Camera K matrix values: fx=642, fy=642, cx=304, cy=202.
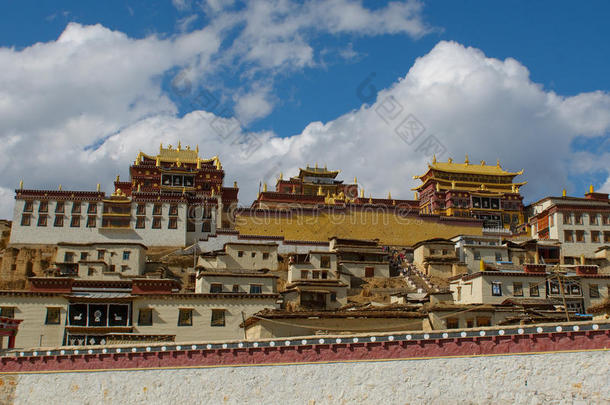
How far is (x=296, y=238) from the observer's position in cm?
6531

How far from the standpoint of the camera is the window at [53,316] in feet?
119

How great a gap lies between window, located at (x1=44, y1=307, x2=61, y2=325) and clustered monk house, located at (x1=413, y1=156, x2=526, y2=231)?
51.9 m

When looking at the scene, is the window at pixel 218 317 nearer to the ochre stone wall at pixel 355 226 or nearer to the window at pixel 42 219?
the ochre stone wall at pixel 355 226

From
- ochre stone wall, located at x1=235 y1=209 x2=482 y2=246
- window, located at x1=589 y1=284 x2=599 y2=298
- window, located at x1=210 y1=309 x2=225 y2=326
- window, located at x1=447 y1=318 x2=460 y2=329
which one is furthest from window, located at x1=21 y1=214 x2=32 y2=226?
window, located at x1=589 y1=284 x2=599 y2=298

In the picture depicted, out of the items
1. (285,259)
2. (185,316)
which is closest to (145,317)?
(185,316)

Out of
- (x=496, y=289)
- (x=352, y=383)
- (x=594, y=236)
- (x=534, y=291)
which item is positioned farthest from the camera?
(x=594, y=236)

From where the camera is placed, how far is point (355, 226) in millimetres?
67938

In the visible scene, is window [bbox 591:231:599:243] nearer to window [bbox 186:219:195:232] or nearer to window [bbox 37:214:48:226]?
window [bbox 186:219:195:232]

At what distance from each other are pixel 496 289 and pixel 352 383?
24.2 m

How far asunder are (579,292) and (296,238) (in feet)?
90.8

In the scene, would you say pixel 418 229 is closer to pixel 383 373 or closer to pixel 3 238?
pixel 3 238

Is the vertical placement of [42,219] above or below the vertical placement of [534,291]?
above

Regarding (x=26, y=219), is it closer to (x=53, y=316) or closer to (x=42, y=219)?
(x=42, y=219)

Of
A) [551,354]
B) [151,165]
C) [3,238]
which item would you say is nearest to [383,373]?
[551,354]
